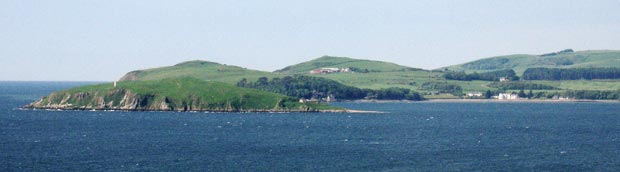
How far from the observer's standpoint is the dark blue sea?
10450cm

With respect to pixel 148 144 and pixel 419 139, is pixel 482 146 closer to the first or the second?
pixel 419 139

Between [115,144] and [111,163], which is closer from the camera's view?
[111,163]

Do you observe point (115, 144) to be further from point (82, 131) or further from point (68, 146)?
point (82, 131)

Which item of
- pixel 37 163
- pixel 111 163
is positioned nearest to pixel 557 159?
pixel 111 163

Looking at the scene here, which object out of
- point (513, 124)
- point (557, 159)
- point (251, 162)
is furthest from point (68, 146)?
point (513, 124)

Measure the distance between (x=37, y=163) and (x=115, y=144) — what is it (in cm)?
2359

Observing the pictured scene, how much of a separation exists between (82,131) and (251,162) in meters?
51.2

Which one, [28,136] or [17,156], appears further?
[28,136]

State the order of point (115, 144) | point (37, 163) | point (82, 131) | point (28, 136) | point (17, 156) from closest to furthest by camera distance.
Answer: point (37, 163)
point (17, 156)
point (115, 144)
point (28, 136)
point (82, 131)

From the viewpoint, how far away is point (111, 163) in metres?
103

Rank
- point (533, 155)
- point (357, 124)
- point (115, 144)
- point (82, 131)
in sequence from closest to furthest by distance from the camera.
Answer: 1. point (533, 155)
2. point (115, 144)
3. point (82, 131)
4. point (357, 124)

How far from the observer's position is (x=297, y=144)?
427 ft

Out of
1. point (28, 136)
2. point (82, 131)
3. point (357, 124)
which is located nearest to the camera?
point (28, 136)

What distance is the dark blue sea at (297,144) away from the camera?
104 meters
